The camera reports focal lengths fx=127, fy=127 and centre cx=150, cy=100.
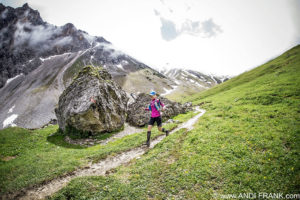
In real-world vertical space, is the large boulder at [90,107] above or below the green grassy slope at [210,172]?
above

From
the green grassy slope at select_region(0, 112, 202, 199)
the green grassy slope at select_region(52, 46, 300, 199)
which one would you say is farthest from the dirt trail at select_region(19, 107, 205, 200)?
the green grassy slope at select_region(52, 46, 300, 199)

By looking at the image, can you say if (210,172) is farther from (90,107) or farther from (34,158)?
(90,107)

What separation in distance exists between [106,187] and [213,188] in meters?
6.51

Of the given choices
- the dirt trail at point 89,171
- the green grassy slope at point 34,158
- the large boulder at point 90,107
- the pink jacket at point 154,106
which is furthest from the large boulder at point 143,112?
the dirt trail at point 89,171

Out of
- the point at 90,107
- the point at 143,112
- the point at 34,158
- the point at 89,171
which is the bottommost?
the point at 89,171

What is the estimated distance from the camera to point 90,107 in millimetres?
21016

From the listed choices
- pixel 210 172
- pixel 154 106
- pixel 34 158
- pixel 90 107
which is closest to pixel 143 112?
pixel 90 107

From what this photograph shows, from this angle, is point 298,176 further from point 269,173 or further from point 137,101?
point 137,101

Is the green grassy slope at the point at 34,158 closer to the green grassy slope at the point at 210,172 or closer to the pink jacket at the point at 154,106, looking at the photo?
the green grassy slope at the point at 210,172

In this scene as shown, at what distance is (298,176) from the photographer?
21.2 ft

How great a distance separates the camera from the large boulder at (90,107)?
20.7 meters

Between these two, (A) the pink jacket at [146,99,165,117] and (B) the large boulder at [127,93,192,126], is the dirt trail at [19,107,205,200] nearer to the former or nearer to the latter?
(A) the pink jacket at [146,99,165,117]

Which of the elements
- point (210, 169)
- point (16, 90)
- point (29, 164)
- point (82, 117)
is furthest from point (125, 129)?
point (16, 90)

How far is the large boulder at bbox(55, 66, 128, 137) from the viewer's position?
67.8 ft
